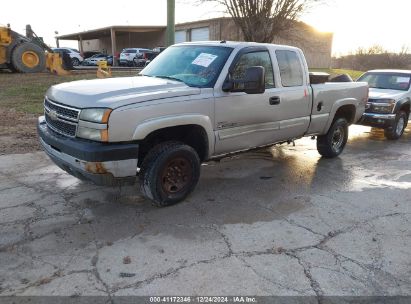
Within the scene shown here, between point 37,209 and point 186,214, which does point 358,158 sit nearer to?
point 186,214

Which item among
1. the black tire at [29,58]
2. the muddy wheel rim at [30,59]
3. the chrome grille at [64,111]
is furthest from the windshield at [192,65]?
the muddy wheel rim at [30,59]

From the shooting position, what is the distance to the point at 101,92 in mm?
4129

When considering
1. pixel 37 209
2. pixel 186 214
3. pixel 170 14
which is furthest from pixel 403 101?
pixel 37 209

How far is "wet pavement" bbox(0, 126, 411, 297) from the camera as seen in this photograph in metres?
3.20

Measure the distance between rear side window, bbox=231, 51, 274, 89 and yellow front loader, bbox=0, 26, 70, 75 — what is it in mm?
15924

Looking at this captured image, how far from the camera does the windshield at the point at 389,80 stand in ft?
Answer: 33.7

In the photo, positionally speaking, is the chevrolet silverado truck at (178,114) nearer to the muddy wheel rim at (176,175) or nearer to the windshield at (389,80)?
the muddy wheel rim at (176,175)

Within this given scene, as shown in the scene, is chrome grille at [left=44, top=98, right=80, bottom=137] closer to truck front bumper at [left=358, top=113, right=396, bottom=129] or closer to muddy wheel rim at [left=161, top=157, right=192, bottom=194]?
muddy wheel rim at [left=161, top=157, right=192, bottom=194]

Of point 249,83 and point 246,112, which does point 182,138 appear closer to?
point 246,112

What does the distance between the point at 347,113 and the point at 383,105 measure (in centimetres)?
259

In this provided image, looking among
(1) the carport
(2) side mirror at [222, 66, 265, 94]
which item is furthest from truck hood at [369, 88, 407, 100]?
(1) the carport

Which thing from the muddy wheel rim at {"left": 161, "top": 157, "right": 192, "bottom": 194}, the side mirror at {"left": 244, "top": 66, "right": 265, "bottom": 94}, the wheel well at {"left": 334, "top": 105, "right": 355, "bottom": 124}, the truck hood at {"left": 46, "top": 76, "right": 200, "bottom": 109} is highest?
the side mirror at {"left": 244, "top": 66, "right": 265, "bottom": 94}

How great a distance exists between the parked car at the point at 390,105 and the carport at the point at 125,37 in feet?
112

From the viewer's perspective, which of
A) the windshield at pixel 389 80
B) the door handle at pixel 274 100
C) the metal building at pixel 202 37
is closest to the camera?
the door handle at pixel 274 100
